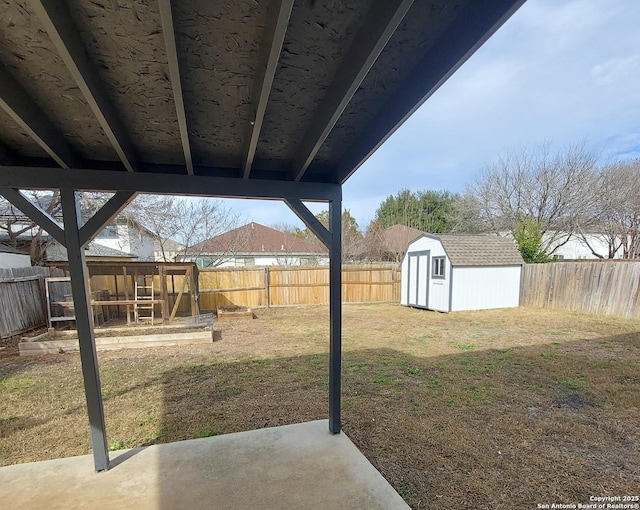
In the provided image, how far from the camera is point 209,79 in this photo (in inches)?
55.5

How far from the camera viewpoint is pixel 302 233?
2017 centimetres

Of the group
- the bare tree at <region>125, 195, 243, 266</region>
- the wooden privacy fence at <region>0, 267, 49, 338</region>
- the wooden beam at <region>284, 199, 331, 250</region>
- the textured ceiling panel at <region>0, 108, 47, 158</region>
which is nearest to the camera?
the textured ceiling panel at <region>0, 108, 47, 158</region>

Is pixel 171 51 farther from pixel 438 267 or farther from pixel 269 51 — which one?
pixel 438 267

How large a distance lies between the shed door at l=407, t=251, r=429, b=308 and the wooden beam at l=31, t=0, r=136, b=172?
9263mm

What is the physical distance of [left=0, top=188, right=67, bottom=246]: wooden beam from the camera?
6.18 feet

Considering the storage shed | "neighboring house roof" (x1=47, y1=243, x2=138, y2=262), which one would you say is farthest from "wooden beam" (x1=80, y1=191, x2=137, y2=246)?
"neighboring house roof" (x1=47, y1=243, x2=138, y2=262)

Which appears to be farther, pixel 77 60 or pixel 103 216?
pixel 103 216

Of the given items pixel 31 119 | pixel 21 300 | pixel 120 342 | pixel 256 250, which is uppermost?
pixel 31 119

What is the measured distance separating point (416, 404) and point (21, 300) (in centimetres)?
851

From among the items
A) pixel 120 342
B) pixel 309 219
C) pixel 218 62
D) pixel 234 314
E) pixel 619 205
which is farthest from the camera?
pixel 619 205

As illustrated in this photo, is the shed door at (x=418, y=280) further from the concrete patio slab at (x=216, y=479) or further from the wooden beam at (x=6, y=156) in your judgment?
the wooden beam at (x=6, y=156)

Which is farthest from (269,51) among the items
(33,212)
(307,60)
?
(33,212)

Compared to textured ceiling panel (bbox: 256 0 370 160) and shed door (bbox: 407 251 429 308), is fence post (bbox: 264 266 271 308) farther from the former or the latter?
textured ceiling panel (bbox: 256 0 370 160)

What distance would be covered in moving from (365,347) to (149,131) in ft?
16.0
